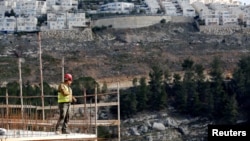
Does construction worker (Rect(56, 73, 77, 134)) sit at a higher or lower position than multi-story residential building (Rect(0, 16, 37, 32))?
higher

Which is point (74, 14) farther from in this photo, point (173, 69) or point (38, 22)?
point (173, 69)

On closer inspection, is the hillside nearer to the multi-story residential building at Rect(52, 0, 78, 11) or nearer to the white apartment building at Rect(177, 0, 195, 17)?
the white apartment building at Rect(177, 0, 195, 17)

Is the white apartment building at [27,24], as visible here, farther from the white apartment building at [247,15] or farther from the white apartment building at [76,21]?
the white apartment building at [247,15]

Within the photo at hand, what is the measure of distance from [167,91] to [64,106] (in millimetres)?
33461

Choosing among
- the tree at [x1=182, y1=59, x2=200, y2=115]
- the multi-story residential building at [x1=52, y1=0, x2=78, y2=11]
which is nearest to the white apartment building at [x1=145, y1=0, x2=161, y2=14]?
the multi-story residential building at [x1=52, y1=0, x2=78, y2=11]

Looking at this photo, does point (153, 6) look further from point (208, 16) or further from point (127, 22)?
point (127, 22)

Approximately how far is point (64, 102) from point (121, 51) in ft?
157

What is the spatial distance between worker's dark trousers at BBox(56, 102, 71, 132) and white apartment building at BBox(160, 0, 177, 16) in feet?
199

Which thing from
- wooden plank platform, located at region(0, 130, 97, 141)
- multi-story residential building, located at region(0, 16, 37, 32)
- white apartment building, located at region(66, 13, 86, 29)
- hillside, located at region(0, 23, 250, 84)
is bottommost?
hillside, located at region(0, 23, 250, 84)

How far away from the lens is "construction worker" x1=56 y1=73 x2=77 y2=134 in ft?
36.5

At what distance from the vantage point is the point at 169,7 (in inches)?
2960

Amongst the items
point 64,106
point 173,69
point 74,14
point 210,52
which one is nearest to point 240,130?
point 64,106

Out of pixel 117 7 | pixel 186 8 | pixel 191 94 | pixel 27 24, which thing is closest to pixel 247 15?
pixel 186 8

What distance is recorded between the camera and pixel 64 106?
11320 mm
